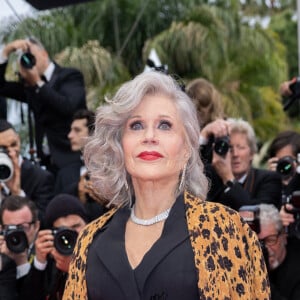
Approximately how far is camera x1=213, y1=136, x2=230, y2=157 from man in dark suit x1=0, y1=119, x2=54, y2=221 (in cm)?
121

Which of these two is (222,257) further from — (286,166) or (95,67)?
(95,67)

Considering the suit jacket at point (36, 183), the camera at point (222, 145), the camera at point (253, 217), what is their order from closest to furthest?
the camera at point (253, 217) → the camera at point (222, 145) → the suit jacket at point (36, 183)

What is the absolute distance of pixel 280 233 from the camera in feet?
16.5

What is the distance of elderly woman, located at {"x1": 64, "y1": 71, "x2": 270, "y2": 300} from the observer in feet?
9.66

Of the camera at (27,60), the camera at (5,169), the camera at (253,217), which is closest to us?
the camera at (253,217)

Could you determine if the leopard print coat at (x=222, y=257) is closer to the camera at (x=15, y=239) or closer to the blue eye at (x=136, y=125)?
the blue eye at (x=136, y=125)

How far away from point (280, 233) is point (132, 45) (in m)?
9.25

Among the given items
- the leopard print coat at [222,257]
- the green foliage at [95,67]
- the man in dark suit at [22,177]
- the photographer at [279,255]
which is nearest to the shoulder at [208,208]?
the leopard print coat at [222,257]

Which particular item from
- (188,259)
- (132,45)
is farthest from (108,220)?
(132,45)

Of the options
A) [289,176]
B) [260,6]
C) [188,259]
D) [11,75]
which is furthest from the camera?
[260,6]

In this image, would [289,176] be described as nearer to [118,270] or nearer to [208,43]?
[118,270]

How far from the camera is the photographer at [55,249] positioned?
457 centimetres

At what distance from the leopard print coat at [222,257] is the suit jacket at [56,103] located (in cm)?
326

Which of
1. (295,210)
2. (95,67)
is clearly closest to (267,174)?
(295,210)
